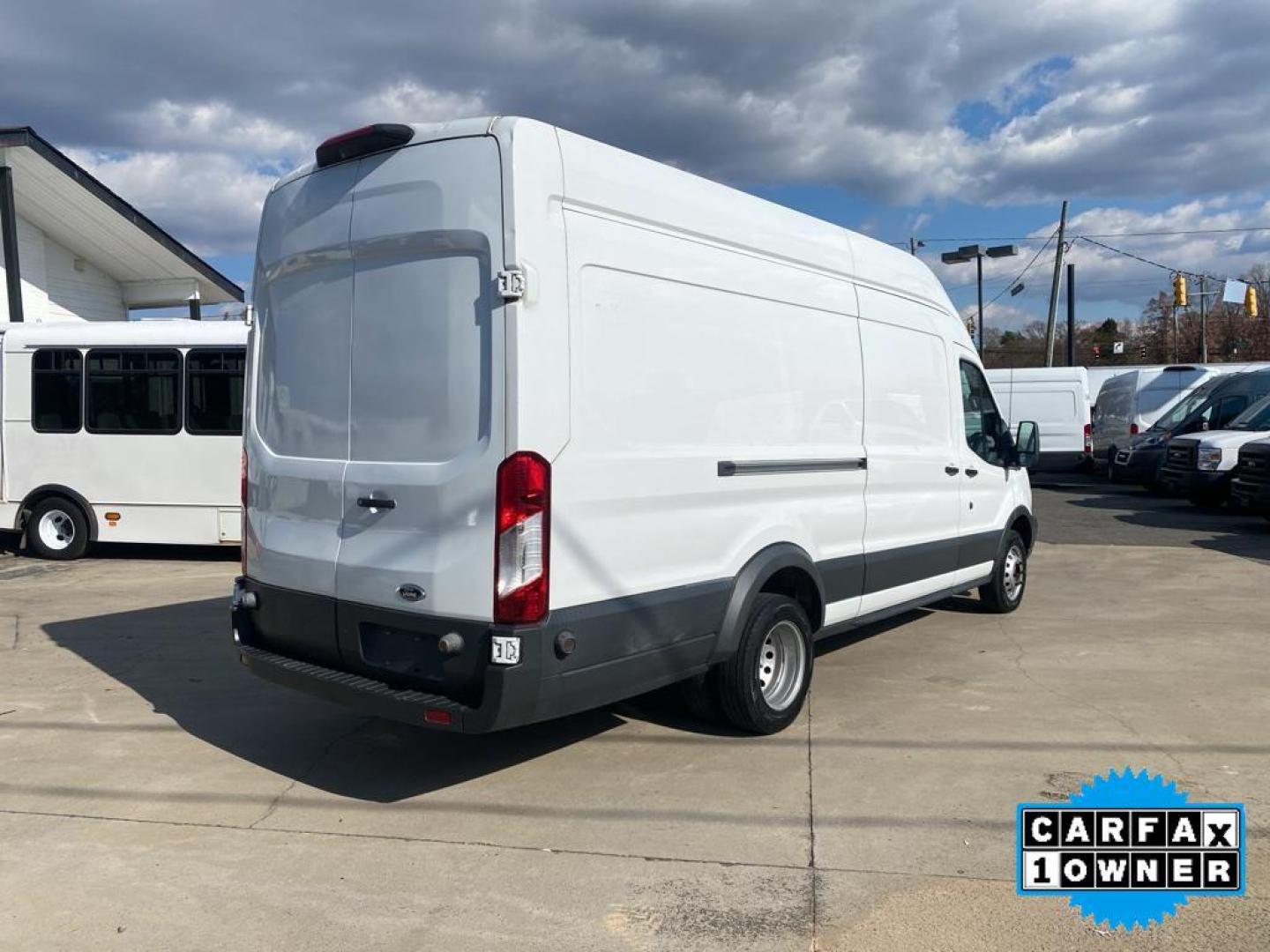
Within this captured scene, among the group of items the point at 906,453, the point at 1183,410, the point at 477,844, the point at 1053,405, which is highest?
the point at 1053,405

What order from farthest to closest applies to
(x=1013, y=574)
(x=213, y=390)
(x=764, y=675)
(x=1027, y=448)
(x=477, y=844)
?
(x=213, y=390) < (x=1013, y=574) < (x=1027, y=448) < (x=764, y=675) < (x=477, y=844)

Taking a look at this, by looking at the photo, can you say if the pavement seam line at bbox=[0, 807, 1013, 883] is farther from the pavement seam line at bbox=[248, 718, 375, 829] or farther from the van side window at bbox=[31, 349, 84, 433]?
the van side window at bbox=[31, 349, 84, 433]

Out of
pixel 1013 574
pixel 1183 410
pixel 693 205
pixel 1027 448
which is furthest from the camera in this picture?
pixel 1183 410

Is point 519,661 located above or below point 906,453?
below

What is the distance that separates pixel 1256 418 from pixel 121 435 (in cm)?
1711

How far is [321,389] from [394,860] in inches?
84.0

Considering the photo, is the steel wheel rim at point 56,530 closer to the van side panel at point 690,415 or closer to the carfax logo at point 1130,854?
the van side panel at point 690,415

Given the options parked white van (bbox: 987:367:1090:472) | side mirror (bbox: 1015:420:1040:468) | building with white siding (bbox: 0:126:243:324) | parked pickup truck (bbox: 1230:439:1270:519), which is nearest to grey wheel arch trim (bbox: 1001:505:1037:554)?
side mirror (bbox: 1015:420:1040:468)

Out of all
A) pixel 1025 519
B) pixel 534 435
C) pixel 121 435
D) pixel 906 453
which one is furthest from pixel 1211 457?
pixel 121 435

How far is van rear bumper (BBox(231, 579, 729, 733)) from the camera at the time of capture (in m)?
4.04

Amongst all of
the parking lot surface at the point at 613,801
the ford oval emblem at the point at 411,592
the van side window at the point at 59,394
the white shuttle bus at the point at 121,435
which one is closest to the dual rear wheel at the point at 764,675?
the parking lot surface at the point at 613,801

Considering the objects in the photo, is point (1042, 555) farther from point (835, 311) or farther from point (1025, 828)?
point (1025, 828)

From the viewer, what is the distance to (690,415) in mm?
4734

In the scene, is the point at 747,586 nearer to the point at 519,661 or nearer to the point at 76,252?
the point at 519,661
